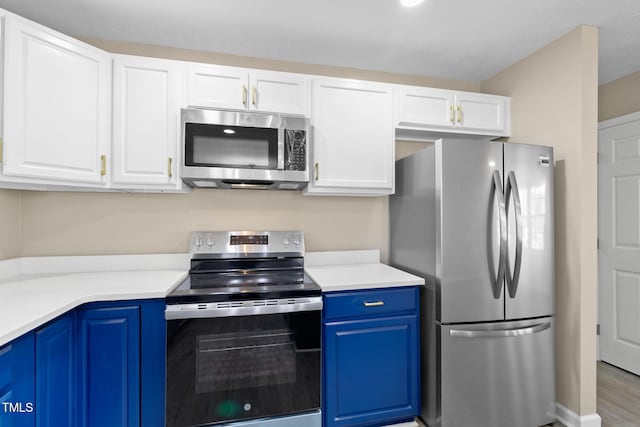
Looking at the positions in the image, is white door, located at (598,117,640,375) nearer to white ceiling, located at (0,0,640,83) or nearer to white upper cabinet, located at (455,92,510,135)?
white ceiling, located at (0,0,640,83)

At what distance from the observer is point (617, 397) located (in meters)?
2.23

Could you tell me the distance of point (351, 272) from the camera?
83.8 inches

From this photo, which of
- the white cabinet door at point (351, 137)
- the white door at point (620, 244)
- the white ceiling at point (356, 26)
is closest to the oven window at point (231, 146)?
the white cabinet door at point (351, 137)

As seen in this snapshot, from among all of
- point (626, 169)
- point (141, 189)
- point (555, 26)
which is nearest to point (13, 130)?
point (141, 189)

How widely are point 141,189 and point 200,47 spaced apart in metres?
1.11

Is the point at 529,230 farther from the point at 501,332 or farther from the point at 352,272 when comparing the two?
the point at 352,272

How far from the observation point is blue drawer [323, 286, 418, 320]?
1.78 m

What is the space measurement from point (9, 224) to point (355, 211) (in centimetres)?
231

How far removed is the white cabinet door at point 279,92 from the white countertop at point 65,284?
4.08 feet

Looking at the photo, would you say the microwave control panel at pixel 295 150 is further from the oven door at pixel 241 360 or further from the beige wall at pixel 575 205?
the beige wall at pixel 575 205

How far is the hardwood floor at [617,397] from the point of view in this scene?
2.00 metres

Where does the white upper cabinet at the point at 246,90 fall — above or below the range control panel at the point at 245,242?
above

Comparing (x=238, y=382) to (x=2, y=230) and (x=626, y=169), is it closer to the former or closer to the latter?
(x=2, y=230)

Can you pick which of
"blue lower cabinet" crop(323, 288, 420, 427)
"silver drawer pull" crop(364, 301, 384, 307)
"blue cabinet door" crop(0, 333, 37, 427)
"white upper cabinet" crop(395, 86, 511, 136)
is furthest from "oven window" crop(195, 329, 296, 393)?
"white upper cabinet" crop(395, 86, 511, 136)
